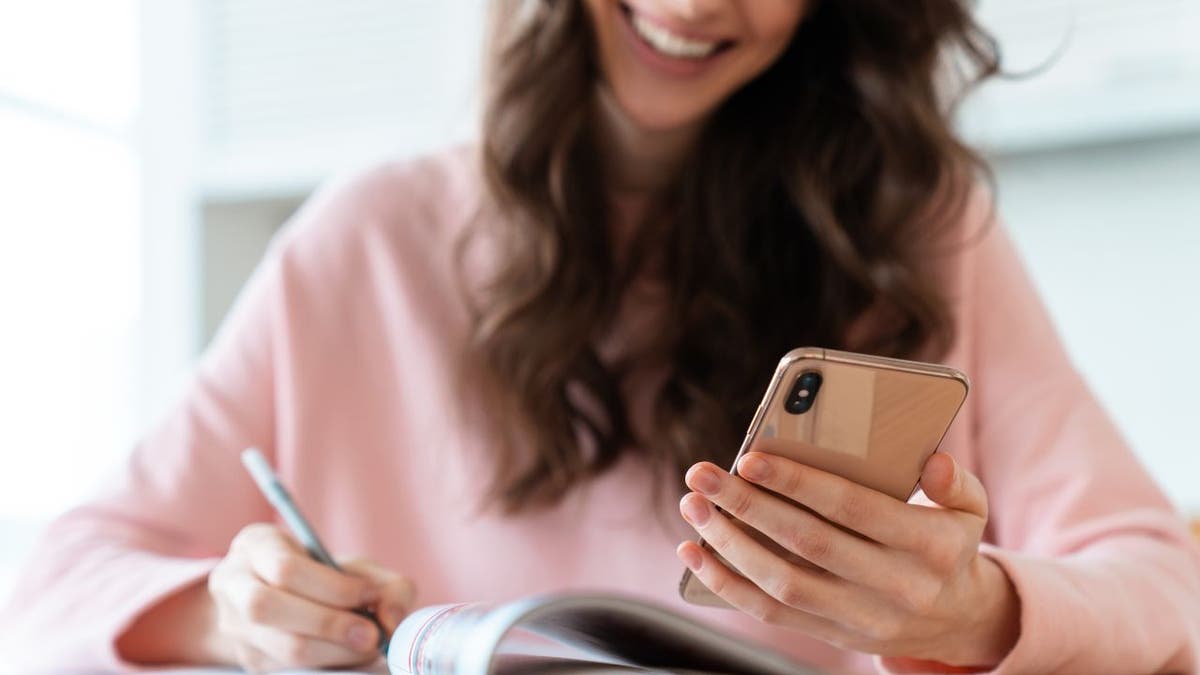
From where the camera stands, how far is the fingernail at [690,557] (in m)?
0.56

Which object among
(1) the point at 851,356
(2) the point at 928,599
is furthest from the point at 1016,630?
(1) the point at 851,356

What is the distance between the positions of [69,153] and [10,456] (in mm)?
563

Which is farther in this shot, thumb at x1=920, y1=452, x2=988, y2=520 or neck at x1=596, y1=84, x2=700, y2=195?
neck at x1=596, y1=84, x2=700, y2=195

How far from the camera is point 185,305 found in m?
2.48

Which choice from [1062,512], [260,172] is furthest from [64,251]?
[1062,512]

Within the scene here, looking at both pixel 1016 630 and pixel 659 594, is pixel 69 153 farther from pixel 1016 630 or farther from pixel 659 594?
pixel 1016 630

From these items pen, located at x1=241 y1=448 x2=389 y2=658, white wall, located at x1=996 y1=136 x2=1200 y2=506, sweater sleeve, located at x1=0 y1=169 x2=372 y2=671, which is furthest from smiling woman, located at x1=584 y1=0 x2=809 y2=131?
white wall, located at x1=996 y1=136 x2=1200 y2=506

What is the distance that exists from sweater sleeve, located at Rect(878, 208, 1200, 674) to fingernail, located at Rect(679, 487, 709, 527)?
226 mm

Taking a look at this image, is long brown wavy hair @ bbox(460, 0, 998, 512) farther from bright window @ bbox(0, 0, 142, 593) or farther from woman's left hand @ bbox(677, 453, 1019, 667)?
bright window @ bbox(0, 0, 142, 593)

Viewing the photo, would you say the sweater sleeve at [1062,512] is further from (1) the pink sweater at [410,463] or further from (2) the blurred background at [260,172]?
(2) the blurred background at [260,172]

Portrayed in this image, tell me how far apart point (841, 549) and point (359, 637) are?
313mm

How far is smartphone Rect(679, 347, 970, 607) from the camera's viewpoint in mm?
516

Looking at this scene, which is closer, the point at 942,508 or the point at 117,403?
the point at 942,508

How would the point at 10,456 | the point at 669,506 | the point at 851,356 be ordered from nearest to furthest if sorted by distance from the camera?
1. the point at 851,356
2. the point at 669,506
3. the point at 10,456
